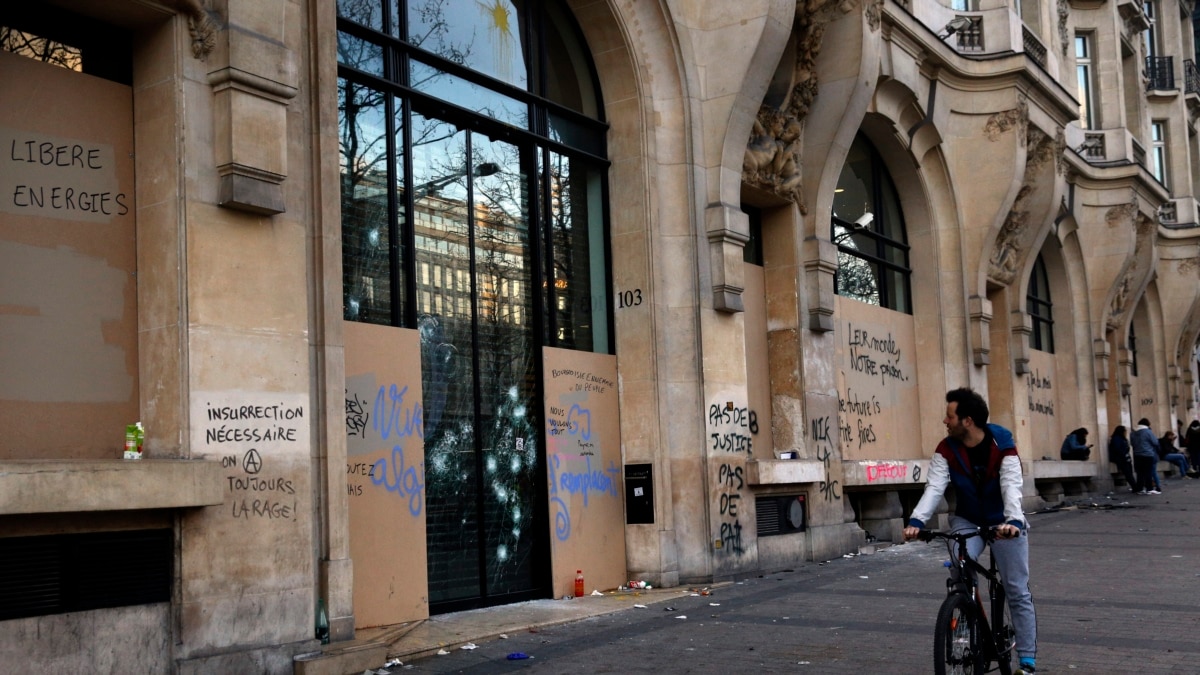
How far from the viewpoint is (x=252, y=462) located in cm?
718

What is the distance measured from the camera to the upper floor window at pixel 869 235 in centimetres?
1723

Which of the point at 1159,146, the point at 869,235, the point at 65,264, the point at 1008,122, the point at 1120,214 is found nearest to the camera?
the point at 65,264

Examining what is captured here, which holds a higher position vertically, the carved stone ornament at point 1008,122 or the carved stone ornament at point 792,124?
the carved stone ornament at point 1008,122

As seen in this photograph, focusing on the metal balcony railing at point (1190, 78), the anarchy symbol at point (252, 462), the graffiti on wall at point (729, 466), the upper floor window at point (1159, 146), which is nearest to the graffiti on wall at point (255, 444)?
the anarchy symbol at point (252, 462)

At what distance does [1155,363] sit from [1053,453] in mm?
11105

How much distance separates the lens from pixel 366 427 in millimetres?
8953

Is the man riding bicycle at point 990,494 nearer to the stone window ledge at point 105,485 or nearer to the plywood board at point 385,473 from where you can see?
the stone window ledge at point 105,485

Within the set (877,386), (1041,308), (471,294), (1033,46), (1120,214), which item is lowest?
(877,386)

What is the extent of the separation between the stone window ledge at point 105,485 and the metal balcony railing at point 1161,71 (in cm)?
3491

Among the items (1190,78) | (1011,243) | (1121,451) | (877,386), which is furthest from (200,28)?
(1190,78)

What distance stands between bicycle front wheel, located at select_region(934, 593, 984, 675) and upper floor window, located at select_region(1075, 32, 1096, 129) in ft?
80.9

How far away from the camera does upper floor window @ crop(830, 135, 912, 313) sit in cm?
1723

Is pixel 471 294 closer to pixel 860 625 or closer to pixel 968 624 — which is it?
pixel 860 625

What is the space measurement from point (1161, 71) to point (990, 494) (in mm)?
33310
